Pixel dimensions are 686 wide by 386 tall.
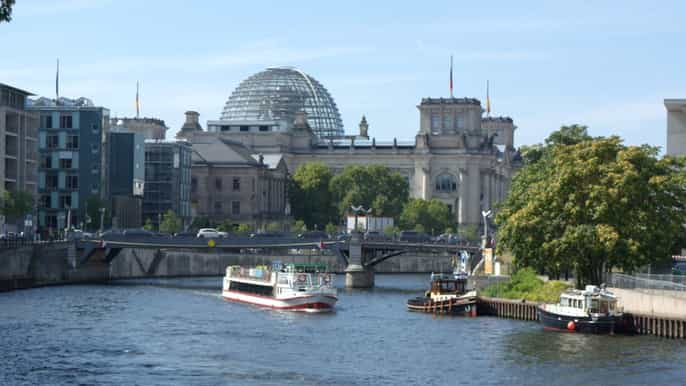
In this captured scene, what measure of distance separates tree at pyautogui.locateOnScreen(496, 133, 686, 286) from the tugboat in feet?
20.5

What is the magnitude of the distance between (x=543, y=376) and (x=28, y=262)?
229ft

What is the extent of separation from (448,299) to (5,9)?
76.1 m

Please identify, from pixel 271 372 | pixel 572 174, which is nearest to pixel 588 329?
pixel 572 174

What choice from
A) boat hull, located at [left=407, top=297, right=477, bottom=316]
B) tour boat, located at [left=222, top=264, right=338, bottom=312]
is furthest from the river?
tour boat, located at [left=222, top=264, right=338, bottom=312]

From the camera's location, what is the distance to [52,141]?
194125 millimetres

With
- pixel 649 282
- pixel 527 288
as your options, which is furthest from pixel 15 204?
pixel 649 282

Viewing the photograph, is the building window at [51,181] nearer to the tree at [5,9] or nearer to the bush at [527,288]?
the bush at [527,288]

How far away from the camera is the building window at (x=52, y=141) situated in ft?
637

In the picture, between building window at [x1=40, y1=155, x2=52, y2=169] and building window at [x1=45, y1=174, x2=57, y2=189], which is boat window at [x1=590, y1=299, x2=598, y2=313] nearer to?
building window at [x1=40, y1=155, x2=52, y2=169]

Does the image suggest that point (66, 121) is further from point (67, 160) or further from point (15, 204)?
point (15, 204)

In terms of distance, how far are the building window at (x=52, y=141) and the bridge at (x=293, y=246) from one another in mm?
31814

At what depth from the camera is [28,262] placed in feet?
458

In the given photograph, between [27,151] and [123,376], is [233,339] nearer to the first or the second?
[123,376]

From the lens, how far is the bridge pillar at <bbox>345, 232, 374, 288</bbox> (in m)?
161
